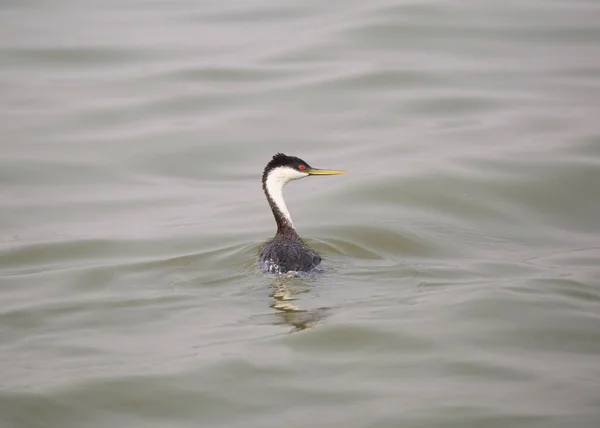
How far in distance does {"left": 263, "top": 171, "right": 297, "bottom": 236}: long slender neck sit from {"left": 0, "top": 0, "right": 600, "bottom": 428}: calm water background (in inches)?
14.4

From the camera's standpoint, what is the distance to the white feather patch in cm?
1048

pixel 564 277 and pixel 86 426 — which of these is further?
pixel 564 277

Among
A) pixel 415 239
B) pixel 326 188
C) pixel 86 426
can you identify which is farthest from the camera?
pixel 326 188

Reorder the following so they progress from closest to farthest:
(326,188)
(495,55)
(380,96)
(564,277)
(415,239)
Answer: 1. (564,277)
2. (415,239)
3. (326,188)
4. (380,96)
5. (495,55)

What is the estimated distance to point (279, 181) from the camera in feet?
34.7

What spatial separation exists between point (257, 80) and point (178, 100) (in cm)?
137

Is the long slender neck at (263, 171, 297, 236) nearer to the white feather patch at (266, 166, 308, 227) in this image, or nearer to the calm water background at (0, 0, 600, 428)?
the white feather patch at (266, 166, 308, 227)

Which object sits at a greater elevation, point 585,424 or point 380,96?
point 380,96

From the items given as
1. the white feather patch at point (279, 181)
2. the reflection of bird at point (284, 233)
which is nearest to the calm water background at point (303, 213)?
the reflection of bird at point (284, 233)

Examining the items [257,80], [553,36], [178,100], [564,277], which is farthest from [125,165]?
[553,36]

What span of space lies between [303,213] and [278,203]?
1.23m

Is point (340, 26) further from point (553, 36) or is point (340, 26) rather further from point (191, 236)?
point (191, 236)

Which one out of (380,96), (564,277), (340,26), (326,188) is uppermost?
(340,26)

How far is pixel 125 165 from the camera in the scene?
45.0 feet
